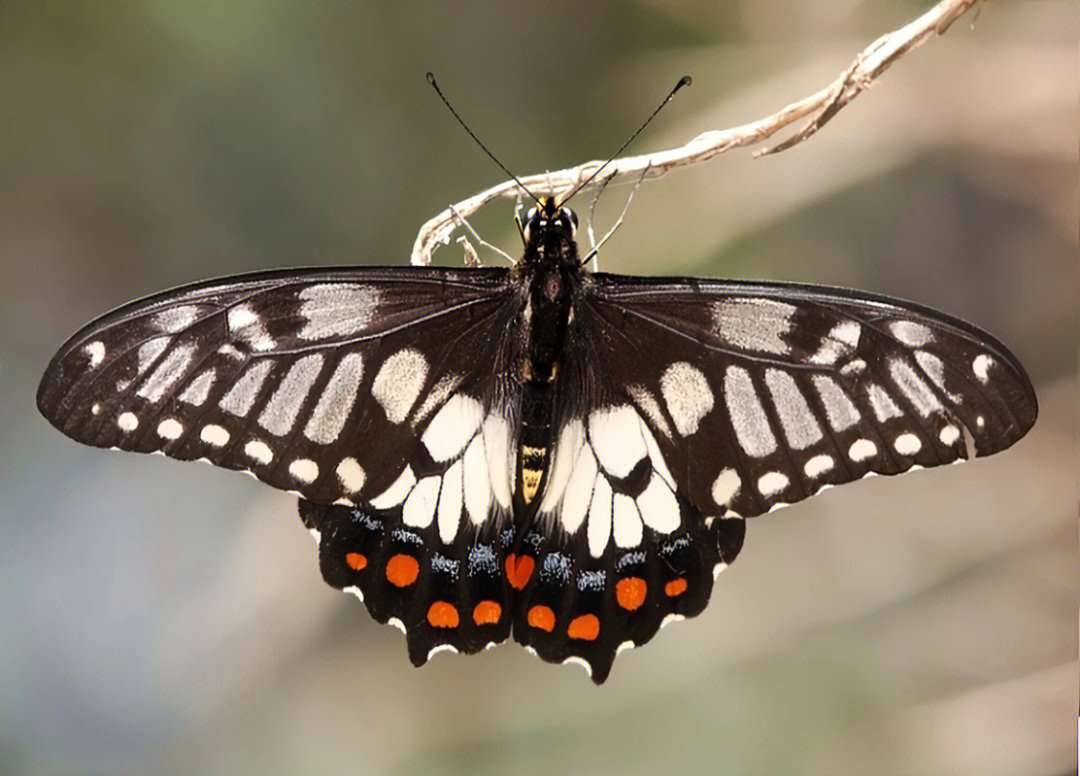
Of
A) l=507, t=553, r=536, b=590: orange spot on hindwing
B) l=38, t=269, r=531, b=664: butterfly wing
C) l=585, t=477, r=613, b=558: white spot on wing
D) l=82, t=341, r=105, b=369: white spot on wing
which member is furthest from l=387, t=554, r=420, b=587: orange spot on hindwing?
l=82, t=341, r=105, b=369: white spot on wing

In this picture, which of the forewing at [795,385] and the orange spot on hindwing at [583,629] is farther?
the orange spot on hindwing at [583,629]

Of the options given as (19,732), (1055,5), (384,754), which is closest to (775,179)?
(1055,5)

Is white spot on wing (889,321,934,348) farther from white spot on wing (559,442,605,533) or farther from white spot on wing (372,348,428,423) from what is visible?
white spot on wing (372,348,428,423)

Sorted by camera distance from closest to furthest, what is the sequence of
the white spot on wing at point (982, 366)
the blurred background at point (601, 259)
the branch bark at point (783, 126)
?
the branch bark at point (783, 126) < the white spot on wing at point (982, 366) < the blurred background at point (601, 259)

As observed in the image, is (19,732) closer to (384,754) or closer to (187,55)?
(384,754)

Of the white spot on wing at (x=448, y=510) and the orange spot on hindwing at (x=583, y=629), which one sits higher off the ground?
the white spot on wing at (x=448, y=510)

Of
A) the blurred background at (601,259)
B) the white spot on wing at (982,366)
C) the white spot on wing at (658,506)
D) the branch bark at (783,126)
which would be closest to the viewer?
the branch bark at (783,126)

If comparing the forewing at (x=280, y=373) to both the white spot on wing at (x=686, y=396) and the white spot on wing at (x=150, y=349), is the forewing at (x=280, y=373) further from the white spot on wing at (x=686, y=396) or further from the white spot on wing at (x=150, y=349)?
the white spot on wing at (x=686, y=396)

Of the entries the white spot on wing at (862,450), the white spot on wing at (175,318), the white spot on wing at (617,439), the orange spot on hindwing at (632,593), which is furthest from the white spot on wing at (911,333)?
the white spot on wing at (175,318)
